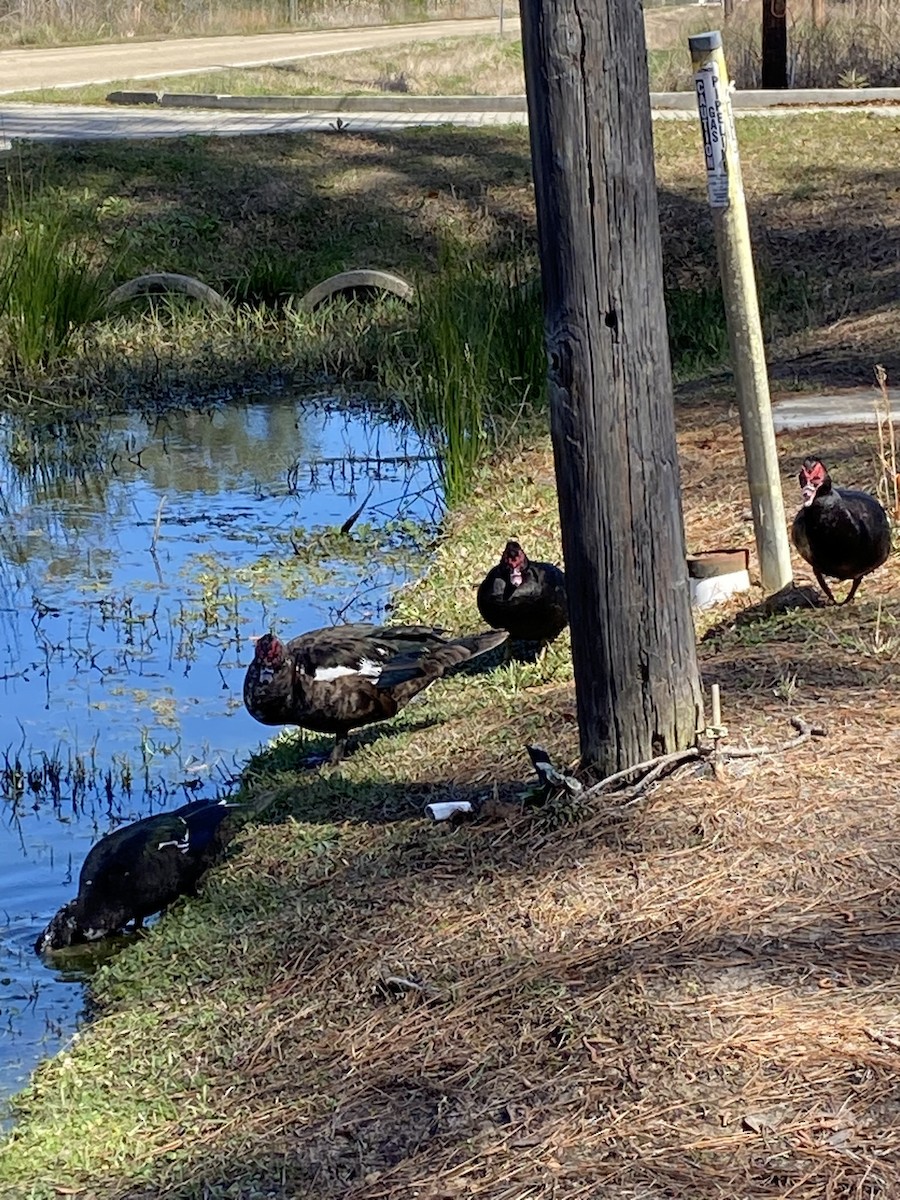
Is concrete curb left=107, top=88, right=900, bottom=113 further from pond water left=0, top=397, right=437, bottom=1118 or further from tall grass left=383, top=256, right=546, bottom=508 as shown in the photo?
pond water left=0, top=397, right=437, bottom=1118

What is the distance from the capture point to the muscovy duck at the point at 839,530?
612cm

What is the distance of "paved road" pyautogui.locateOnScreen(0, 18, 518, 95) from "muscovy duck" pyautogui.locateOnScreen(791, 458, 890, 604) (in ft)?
70.2

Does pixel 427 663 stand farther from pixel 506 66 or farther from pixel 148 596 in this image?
pixel 506 66

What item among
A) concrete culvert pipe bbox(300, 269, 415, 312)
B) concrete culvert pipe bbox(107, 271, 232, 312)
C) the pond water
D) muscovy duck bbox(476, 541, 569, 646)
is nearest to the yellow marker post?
muscovy duck bbox(476, 541, 569, 646)

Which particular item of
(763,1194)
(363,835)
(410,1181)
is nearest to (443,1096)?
(410,1181)

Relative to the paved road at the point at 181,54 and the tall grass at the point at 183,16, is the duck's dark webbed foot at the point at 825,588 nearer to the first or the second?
the paved road at the point at 181,54

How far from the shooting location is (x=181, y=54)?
32.9 m

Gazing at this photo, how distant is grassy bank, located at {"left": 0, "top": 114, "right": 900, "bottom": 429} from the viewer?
44.9 feet

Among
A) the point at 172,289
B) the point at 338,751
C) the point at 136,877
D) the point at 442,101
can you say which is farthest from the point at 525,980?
the point at 442,101

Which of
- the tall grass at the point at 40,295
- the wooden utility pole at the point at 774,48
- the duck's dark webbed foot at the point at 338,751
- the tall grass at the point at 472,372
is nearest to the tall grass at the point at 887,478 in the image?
the duck's dark webbed foot at the point at 338,751

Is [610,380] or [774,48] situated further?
[774,48]

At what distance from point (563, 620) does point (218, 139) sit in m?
13.2

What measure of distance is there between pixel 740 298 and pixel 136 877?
2.97 m

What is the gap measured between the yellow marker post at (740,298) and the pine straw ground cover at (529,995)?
2.80 feet
